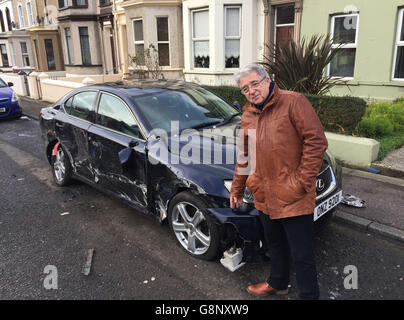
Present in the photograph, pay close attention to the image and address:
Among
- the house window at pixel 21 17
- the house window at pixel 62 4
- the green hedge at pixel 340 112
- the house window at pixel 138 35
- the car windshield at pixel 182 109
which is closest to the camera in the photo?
the car windshield at pixel 182 109

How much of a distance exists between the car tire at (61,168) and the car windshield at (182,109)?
1.84 m

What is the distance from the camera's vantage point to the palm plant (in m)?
6.93

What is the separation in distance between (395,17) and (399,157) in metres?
4.73

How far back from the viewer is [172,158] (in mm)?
3658

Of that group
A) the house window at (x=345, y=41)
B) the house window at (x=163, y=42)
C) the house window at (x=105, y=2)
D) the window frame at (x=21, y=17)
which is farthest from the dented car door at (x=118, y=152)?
the window frame at (x=21, y=17)

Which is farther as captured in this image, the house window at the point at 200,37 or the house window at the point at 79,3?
the house window at the point at 79,3

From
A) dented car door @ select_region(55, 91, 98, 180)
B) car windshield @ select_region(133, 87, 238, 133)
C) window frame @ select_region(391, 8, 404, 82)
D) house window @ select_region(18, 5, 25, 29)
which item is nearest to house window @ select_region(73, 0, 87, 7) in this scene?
house window @ select_region(18, 5, 25, 29)

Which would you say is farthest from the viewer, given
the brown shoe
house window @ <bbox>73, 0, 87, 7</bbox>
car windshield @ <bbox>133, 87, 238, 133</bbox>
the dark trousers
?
house window @ <bbox>73, 0, 87, 7</bbox>

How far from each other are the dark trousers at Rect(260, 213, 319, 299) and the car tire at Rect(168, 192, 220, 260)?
0.62 metres

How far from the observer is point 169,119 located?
421cm

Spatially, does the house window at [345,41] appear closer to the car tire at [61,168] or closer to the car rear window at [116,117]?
the car rear window at [116,117]

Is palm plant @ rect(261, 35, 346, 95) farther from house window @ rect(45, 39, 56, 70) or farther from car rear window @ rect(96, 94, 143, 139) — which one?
house window @ rect(45, 39, 56, 70)

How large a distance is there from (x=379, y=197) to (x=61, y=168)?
15.5 feet

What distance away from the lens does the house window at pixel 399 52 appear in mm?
8938
